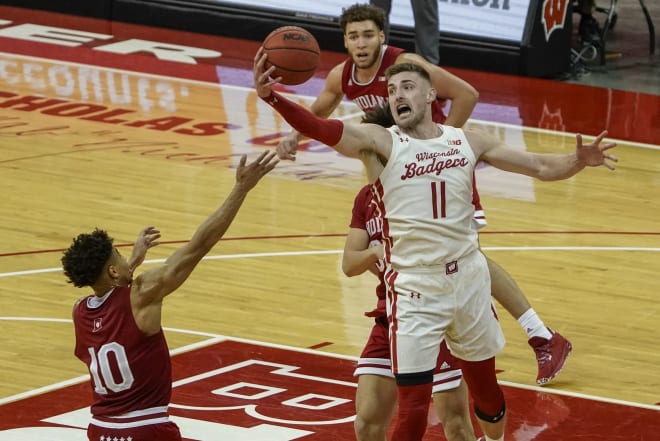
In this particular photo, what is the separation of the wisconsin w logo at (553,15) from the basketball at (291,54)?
9320mm

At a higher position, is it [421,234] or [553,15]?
[421,234]

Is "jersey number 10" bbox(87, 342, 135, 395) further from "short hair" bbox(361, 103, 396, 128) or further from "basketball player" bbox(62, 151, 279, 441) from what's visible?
"short hair" bbox(361, 103, 396, 128)

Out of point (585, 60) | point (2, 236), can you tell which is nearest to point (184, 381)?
point (2, 236)

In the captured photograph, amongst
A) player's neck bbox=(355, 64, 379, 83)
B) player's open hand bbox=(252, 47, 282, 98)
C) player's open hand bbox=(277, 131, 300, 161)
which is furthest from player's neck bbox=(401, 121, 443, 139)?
player's neck bbox=(355, 64, 379, 83)

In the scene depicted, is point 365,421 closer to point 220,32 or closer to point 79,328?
point 79,328

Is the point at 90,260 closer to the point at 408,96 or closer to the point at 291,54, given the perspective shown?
the point at 408,96

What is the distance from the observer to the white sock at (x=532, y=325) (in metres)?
8.42

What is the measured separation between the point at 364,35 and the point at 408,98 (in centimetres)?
200

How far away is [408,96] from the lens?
6.70m

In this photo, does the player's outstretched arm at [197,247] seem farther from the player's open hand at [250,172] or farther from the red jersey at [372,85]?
the red jersey at [372,85]

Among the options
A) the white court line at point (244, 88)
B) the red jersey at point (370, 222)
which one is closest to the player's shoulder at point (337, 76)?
the red jersey at point (370, 222)

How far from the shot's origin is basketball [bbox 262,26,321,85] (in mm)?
7457

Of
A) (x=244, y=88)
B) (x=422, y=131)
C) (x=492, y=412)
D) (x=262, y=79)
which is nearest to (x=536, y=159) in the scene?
(x=422, y=131)

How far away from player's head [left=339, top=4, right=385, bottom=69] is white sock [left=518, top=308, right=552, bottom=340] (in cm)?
166
